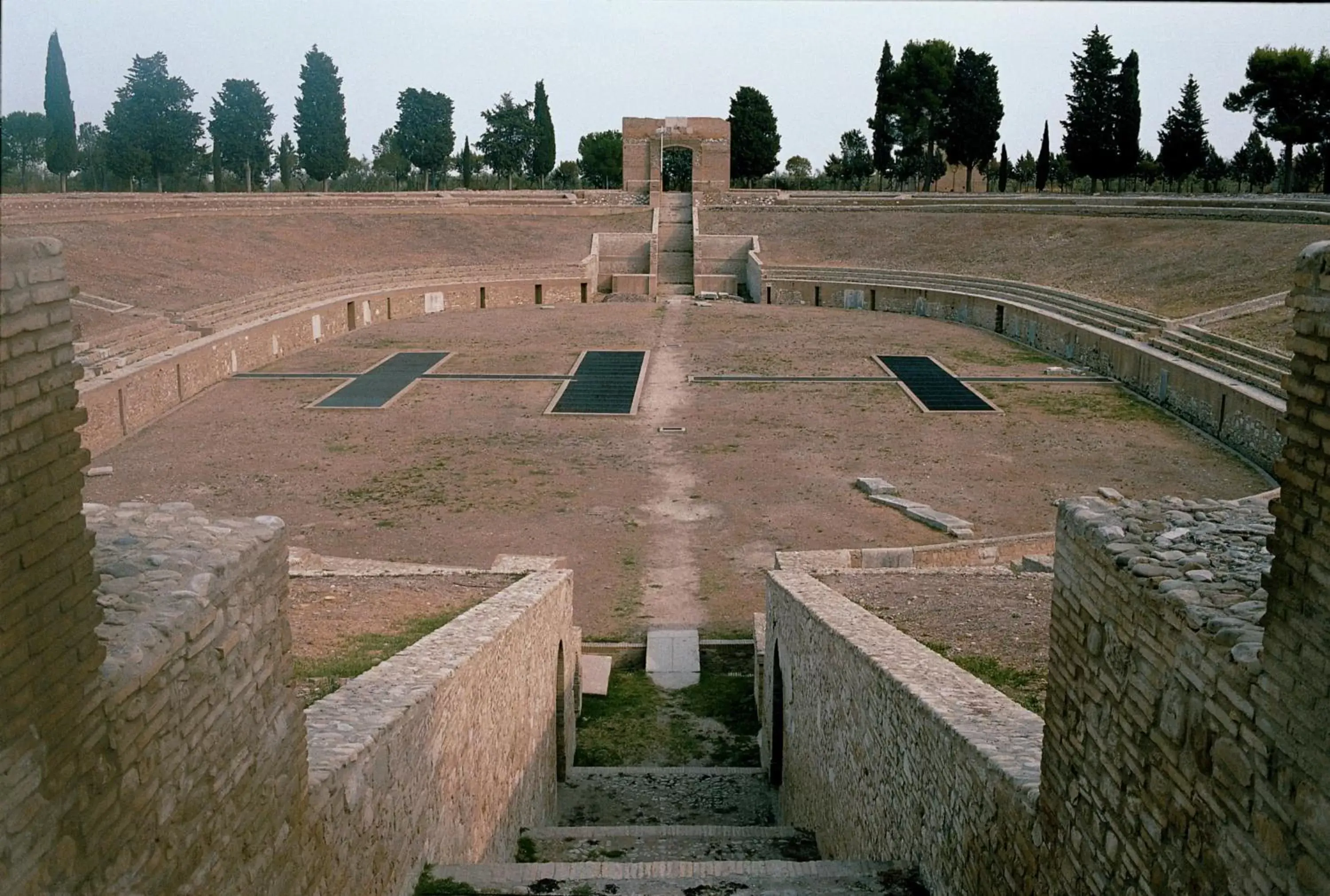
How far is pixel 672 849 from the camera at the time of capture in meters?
8.88

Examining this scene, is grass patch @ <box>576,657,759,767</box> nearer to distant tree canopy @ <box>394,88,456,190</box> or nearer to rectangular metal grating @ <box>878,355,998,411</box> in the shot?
rectangular metal grating @ <box>878,355,998,411</box>

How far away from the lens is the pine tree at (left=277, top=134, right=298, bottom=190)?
5581 centimetres

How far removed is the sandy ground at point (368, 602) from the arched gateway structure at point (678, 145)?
4292cm

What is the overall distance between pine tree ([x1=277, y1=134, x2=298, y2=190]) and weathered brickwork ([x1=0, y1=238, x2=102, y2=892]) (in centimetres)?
5524

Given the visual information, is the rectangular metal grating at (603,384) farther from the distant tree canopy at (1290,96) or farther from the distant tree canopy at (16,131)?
the distant tree canopy at (1290,96)

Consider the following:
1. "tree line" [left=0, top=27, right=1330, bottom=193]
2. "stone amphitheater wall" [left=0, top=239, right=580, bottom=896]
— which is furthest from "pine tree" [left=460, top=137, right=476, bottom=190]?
"stone amphitheater wall" [left=0, top=239, right=580, bottom=896]

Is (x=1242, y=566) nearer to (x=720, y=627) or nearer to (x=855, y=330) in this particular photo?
(x=720, y=627)

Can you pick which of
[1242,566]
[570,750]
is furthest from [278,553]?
[570,750]

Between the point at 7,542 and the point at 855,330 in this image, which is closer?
the point at 7,542

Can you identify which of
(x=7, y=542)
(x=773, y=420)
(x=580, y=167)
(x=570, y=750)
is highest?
(x=580, y=167)

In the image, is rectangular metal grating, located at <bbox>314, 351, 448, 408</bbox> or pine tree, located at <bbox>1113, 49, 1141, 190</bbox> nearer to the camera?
rectangular metal grating, located at <bbox>314, 351, 448, 408</bbox>

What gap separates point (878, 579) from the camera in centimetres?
1152

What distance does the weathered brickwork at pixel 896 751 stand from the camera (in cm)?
585

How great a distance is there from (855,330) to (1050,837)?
92.3 feet
